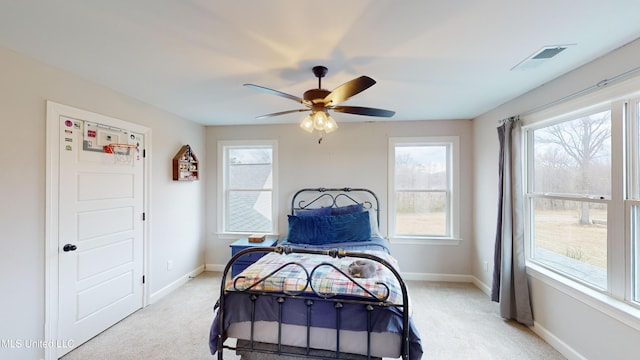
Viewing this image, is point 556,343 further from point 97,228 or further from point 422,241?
point 97,228

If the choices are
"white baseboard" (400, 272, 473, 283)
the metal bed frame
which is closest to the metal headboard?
"white baseboard" (400, 272, 473, 283)

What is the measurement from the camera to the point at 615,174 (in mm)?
1901

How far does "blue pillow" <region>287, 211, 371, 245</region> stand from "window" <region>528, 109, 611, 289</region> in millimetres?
1886

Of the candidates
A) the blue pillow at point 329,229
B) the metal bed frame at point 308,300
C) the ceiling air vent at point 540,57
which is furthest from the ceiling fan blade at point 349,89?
the blue pillow at point 329,229

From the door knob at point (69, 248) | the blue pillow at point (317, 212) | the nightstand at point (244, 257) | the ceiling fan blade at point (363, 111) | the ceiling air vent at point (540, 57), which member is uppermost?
the ceiling air vent at point (540, 57)

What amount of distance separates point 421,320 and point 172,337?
258cm

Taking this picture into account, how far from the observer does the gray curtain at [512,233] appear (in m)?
2.70

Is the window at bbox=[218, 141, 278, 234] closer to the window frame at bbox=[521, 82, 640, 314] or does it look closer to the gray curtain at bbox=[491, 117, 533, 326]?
the gray curtain at bbox=[491, 117, 533, 326]

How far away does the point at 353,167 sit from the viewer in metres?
4.17

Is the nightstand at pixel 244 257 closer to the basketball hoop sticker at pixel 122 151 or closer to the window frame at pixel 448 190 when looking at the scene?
the basketball hoop sticker at pixel 122 151

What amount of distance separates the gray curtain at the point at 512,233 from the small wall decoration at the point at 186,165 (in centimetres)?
413

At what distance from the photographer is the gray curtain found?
106 inches

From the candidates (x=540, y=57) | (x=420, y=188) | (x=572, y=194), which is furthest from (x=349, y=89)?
(x=420, y=188)

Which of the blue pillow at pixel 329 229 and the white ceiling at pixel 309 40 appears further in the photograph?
the blue pillow at pixel 329 229
